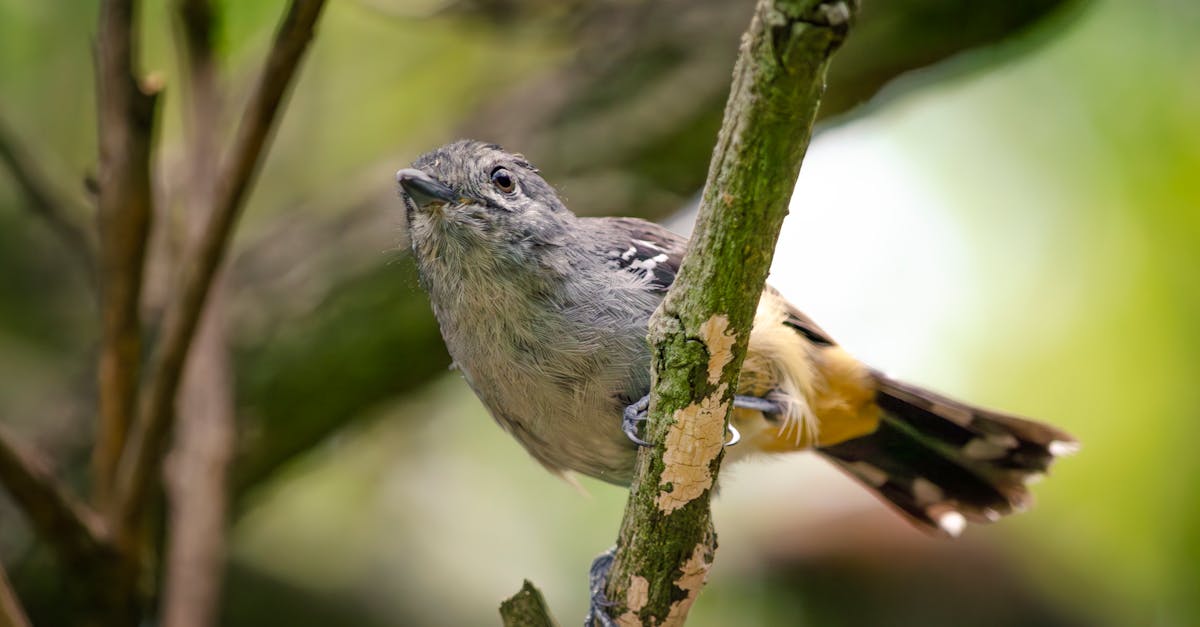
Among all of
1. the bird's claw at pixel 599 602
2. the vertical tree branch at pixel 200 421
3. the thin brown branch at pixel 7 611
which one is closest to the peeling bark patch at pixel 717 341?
the bird's claw at pixel 599 602

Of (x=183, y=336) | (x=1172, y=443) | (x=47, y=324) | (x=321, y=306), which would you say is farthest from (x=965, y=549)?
(x=47, y=324)

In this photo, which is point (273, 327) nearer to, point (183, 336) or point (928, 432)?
point (183, 336)

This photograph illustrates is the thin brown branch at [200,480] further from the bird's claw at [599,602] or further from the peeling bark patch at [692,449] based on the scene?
the peeling bark patch at [692,449]

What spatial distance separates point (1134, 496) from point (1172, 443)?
27 cm

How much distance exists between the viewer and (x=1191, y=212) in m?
Answer: 4.71

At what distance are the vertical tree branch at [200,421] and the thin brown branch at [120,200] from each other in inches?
7.9

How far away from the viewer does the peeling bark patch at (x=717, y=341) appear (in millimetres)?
2088

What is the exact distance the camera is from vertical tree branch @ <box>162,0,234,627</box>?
356 centimetres

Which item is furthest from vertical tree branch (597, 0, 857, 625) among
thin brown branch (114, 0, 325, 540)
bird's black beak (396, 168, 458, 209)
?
thin brown branch (114, 0, 325, 540)

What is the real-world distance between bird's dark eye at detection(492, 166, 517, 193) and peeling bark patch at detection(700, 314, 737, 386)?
46.0 inches

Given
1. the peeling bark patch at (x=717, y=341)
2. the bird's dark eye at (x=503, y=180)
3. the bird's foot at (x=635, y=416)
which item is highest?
the bird's dark eye at (x=503, y=180)

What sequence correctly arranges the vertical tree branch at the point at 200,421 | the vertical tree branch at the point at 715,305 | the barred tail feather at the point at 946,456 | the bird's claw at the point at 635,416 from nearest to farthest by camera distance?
the vertical tree branch at the point at 715,305 → the bird's claw at the point at 635,416 → the vertical tree branch at the point at 200,421 → the barred tail feather at the point at 946,456

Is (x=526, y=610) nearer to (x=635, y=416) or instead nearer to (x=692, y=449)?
(x=635, y=416)

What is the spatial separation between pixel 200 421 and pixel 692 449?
2173 mm
